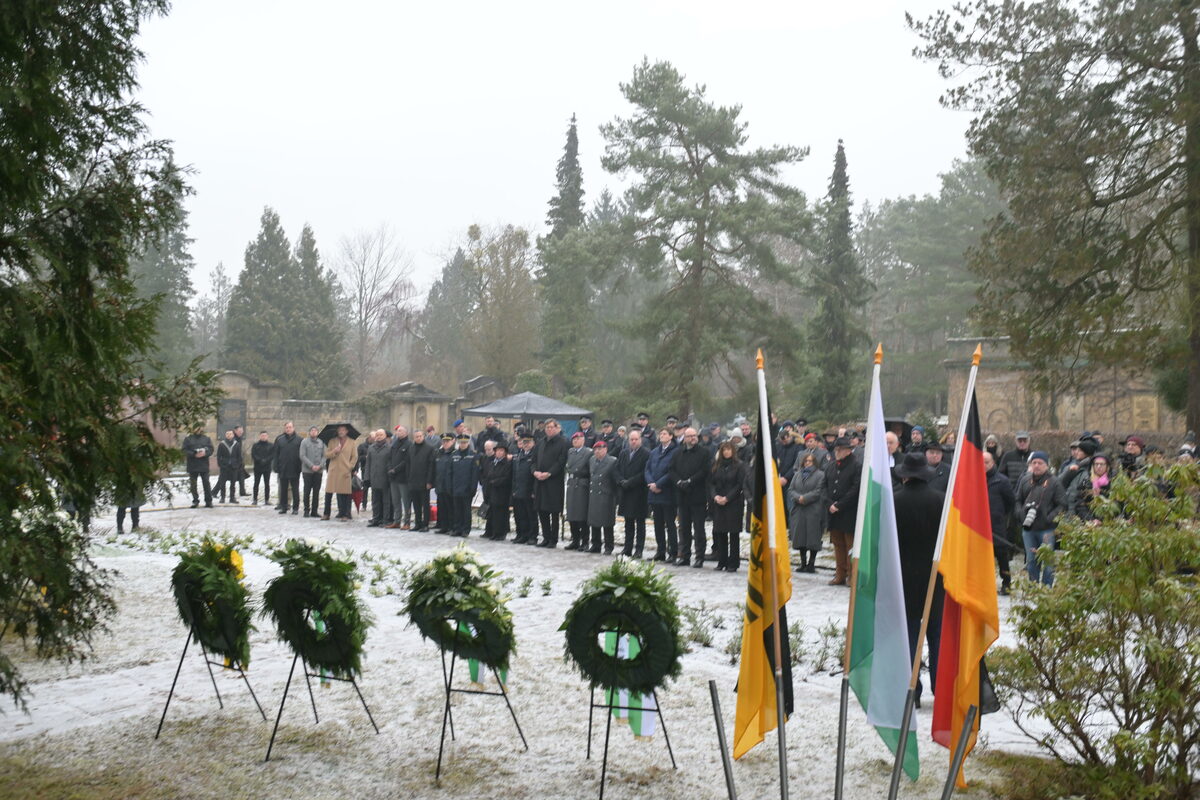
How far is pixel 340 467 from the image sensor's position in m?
20.5

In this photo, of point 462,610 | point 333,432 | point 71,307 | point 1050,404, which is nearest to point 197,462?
point 333,432

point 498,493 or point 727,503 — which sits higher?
point 498,493

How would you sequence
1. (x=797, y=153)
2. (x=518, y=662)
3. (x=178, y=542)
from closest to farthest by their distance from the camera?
(x=518, y=662) → (x=178, y=542) → (x=797, y=153)

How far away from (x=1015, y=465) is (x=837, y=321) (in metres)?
28.4

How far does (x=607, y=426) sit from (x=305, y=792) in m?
A: 16.6

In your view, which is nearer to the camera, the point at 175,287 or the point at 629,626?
the point at 629,626

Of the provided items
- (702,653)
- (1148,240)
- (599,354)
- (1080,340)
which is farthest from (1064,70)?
(599,354)

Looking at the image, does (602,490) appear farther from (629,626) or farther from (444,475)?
(629,626)

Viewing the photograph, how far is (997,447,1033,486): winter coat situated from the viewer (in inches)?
587

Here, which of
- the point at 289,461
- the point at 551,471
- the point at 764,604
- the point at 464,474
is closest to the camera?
the point at 764,604

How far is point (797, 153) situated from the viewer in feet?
114

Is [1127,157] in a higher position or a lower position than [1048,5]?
lower

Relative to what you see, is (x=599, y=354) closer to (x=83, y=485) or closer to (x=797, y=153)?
(x=797, y=153)

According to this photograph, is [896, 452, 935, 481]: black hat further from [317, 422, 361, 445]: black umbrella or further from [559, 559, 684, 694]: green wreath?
[317, 422, 361, 445]: black umbrella
